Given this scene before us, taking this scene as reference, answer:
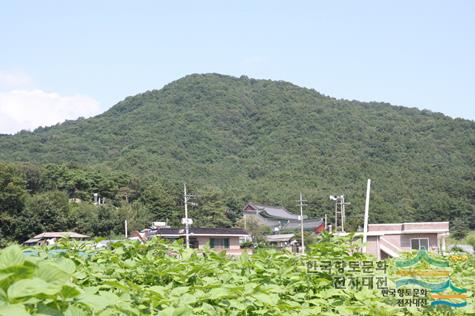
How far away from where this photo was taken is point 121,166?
63719mm

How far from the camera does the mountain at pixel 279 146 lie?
5869 cm

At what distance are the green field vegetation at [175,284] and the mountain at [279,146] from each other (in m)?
46.1

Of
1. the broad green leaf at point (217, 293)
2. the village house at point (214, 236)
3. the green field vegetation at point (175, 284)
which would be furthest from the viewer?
the village house at point (214, 236)

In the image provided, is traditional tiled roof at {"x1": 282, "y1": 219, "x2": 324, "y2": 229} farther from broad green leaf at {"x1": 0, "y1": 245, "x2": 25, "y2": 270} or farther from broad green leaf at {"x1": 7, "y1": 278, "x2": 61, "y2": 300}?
broad green leaf at {"x1": 7, "y1": 278, "x2": 61, "y2": 300}

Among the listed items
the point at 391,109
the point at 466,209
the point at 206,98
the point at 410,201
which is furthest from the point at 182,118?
the point at 466,209

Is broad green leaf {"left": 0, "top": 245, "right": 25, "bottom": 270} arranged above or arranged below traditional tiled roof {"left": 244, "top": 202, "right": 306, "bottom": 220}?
above

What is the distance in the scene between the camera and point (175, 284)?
267cm

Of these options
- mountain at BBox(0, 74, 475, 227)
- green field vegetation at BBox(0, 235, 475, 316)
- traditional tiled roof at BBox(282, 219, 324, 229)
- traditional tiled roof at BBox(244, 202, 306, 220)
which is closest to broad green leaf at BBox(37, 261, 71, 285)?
green field vegetation at BBox(0, 235, 475, 316)

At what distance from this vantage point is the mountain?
58688 mm

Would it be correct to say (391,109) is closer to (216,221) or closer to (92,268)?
(216,221)

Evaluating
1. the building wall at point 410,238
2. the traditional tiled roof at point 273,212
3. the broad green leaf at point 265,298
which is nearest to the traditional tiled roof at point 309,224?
the traditional tiled roof at point 273,212

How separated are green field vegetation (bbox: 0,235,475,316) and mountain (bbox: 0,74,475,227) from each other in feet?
151

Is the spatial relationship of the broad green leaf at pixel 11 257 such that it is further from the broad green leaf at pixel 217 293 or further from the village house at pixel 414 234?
the village house at pixel 414 234

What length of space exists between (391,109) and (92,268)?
96.3 metres
